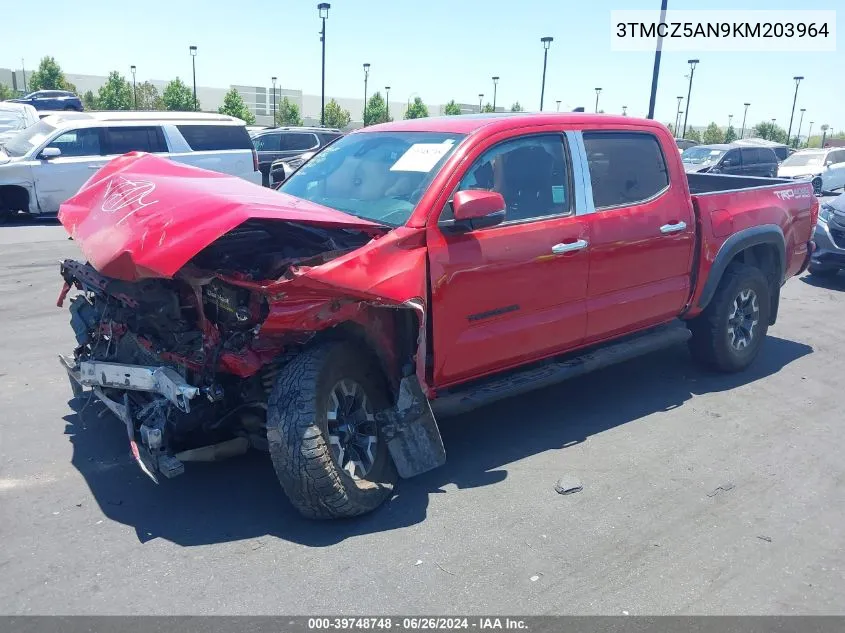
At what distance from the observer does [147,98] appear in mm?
56312

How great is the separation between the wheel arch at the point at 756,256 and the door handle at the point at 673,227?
509 millimetres

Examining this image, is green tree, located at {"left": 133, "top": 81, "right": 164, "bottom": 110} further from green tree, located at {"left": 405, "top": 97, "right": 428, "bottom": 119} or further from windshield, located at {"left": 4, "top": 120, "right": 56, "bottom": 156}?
windshield, located at {"left": 4, "top": 120, "right": 56, "bottom": 156}

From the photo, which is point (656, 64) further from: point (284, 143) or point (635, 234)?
point (635, 234)

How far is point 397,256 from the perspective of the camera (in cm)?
375

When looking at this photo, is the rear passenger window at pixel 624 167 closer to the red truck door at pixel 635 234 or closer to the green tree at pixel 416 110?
the red truck door at pixel 635 234

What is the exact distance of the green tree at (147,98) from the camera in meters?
55.0

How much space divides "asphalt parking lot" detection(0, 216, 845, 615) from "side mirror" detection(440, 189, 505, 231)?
4.79 feet

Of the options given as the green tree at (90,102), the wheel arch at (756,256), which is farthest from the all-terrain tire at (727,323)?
the green tree at (90,102)

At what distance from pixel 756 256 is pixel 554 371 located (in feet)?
9.01

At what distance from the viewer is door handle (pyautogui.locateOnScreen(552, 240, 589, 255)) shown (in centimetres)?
445

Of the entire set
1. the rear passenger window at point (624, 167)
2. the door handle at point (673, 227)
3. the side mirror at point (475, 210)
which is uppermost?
the rear passenger window at point (624, 167)

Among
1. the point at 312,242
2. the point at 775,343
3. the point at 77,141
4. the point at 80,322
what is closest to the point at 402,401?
the point at 312,242
